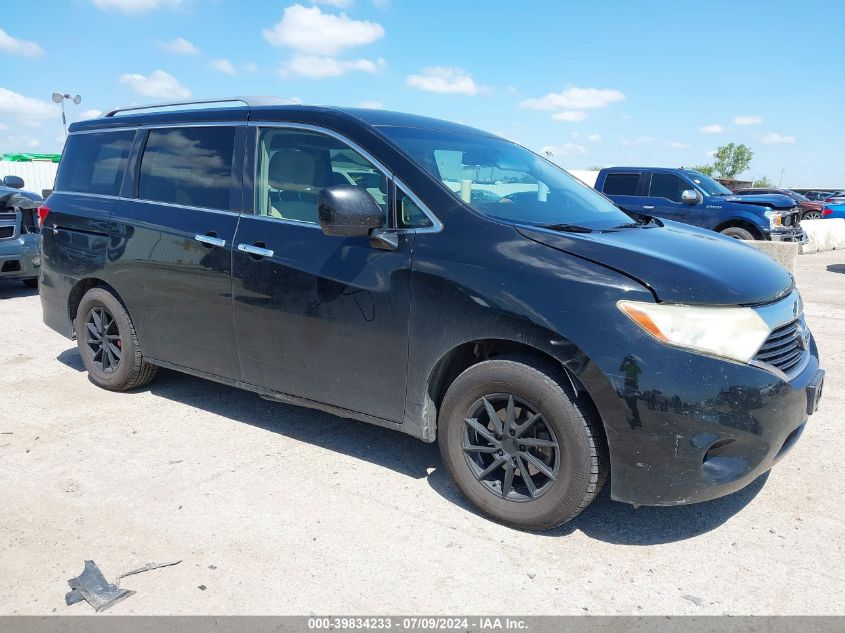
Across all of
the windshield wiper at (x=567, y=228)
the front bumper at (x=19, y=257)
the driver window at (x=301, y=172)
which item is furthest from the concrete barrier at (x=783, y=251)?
the front bumper at (x=19, y=257)

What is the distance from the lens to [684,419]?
267 cm

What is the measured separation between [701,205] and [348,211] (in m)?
12.0

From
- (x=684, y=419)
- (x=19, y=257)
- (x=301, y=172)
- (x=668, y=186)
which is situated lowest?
(x=19, y=257)

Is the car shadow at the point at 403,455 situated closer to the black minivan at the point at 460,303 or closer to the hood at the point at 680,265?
the black minivan at the point at 460,303

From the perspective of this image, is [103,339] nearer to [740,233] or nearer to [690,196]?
[690,196]

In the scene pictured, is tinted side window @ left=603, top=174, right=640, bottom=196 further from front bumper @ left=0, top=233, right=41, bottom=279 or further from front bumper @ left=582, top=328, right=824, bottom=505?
front bumper @ left=582, top=328, right=824, bottom=505

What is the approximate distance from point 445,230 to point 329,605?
68.0 inches

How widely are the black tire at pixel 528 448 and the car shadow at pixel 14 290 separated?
332 inches

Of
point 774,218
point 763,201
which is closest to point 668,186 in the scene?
point 763,201

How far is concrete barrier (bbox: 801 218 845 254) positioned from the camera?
17.0 m

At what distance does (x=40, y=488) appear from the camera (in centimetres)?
354

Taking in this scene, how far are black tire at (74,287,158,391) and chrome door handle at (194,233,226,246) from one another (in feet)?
3.55

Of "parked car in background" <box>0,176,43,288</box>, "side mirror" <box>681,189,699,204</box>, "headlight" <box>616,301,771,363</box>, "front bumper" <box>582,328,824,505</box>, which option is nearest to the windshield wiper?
"headlight" <box>616,301,771,363</box>

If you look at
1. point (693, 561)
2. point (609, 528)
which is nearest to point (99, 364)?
point (609, 528)
